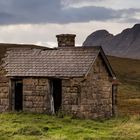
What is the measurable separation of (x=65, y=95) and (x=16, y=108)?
3.63 m

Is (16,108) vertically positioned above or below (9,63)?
below

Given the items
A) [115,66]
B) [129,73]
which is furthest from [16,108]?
[115,66]

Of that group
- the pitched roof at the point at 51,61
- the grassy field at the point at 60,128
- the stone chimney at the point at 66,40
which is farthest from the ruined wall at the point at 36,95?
the stone chimney at the point at 66,40

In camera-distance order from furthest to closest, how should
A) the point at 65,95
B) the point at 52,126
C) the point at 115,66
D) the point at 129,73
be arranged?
the point at 115,66 → the point at 129,73 → the point at 65,95 → the point at 52,126

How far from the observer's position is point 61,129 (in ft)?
70.2

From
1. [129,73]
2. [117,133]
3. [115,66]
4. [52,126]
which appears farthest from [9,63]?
[115,66]

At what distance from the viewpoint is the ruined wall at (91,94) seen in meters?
25.8

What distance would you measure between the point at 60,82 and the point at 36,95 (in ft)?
5.00

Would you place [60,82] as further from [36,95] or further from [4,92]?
[4,92]

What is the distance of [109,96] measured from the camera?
28391mm

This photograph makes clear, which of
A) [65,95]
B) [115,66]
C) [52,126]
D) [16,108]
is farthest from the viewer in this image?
[115,66]

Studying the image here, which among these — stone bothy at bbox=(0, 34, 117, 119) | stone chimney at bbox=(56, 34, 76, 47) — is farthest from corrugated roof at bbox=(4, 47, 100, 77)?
stone chimney at bbox=(56, 34, 76, 47)

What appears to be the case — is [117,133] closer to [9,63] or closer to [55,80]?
[55,80]

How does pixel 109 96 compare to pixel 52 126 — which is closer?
pixel 52 126
